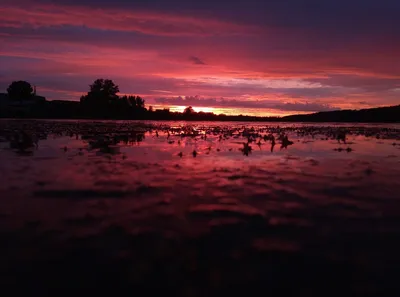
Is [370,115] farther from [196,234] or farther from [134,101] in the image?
[196,234]

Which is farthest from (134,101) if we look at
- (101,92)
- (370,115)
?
(370,115)

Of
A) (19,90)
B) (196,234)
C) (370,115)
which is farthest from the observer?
(370,115)

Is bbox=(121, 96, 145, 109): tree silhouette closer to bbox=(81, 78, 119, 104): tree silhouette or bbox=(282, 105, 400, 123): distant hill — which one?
bbox=(81, 78, 119, 104): tree silhouette

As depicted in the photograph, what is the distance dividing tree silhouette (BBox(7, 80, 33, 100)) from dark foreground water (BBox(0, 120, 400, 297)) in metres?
125

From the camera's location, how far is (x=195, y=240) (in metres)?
5.55

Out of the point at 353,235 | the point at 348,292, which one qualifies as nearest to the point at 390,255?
the point at 353,235

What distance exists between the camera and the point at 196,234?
229 inches

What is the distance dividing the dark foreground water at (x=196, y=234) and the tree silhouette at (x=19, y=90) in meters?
125

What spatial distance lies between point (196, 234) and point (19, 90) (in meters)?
132

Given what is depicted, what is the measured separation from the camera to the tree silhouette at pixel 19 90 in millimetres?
119750

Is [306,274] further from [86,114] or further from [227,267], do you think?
[86,114]

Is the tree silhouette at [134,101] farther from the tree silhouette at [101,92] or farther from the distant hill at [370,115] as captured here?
the distant hill at [370,115]

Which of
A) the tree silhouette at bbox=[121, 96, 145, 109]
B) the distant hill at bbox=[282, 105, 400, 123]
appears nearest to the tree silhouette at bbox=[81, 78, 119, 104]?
the tree silhouette at bbox=[121, 96, 145, 109]

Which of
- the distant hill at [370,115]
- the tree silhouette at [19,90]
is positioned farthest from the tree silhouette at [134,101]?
the distant hill at [370,115]
